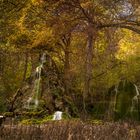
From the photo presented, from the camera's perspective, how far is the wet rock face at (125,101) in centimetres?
2347

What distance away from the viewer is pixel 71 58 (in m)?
34.5

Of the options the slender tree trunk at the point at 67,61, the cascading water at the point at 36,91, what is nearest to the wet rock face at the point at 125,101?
the cascading water at the point at 36,91

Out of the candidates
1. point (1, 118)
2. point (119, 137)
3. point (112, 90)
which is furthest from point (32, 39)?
point (119, 137)

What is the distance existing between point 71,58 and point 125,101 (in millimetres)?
11211

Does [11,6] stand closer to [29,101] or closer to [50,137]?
[29,101]

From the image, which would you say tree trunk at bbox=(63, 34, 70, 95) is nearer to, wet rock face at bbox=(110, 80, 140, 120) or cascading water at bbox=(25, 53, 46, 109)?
wet rock face at bbox=(110, 80, 140, 120)

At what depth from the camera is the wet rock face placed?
23469 mm

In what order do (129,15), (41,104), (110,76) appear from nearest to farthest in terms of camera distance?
(41,104), (129,15), (110,76)

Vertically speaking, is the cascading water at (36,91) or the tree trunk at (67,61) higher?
the tree trunk at (67,61)

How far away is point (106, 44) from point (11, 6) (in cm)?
1388

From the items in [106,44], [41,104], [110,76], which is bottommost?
[41,104]

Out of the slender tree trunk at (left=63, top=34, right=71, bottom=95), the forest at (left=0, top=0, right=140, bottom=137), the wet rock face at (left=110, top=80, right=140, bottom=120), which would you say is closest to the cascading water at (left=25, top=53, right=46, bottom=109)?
the forest at (left=0, top=0, right=140, bottom=137)

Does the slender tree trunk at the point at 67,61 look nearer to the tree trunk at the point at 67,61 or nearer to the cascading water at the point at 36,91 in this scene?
the tree trunk at the point at 67,61

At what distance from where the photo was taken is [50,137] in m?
9.26
